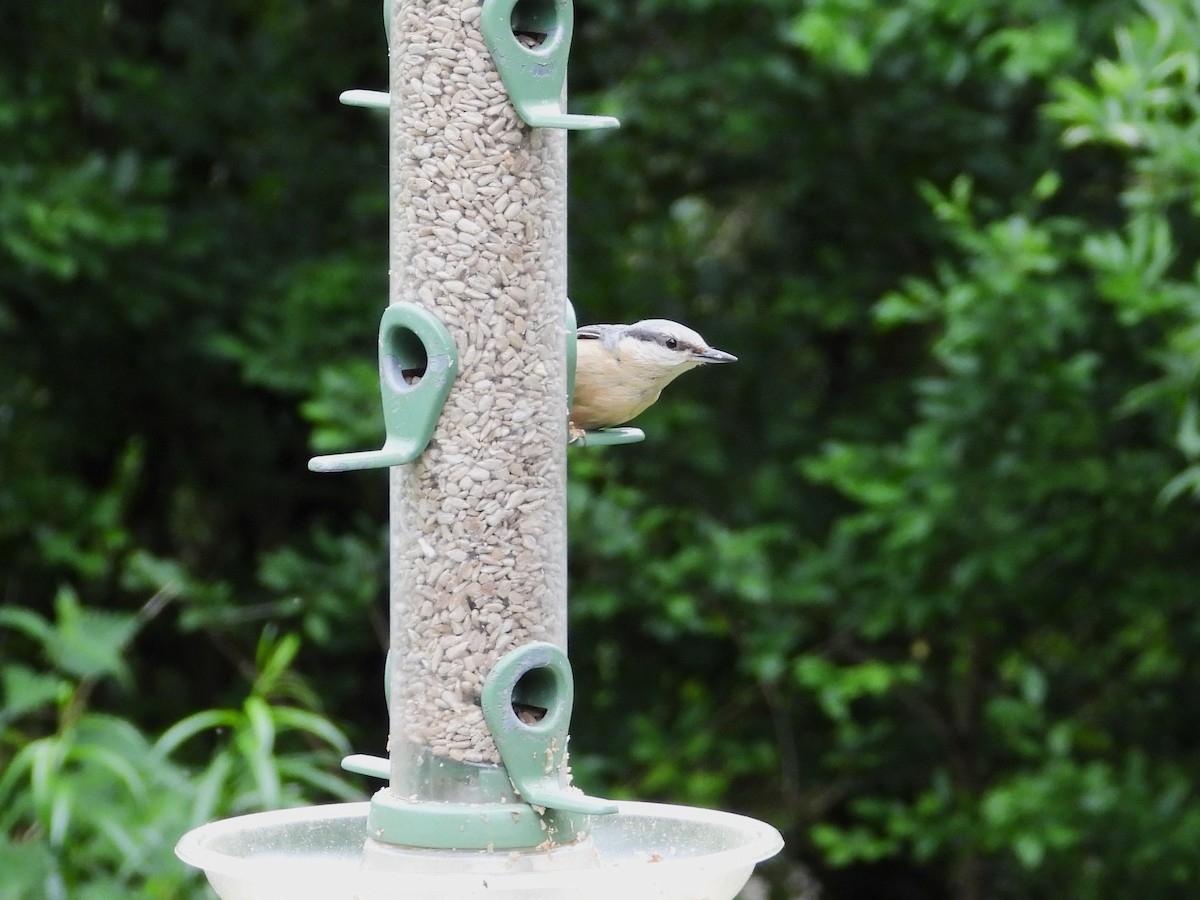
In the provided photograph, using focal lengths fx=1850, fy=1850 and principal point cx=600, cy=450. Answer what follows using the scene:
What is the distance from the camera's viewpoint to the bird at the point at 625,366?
3.09 metres

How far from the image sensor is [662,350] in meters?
3.14

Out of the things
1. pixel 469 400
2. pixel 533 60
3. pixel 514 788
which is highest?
pixel 533 60

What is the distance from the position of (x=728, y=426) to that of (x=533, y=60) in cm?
359

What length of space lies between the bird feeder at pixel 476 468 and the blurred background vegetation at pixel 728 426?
1.88 metres

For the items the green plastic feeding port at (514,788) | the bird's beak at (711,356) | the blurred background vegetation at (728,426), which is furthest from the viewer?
the blurred background vegetation at (728,426)

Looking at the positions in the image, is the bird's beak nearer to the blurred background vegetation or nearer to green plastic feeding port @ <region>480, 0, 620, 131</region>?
green plastic feeding port @ <region>480, 0, 620, 131</region>

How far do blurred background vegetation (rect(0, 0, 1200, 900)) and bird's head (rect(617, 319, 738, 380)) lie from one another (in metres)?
1.83

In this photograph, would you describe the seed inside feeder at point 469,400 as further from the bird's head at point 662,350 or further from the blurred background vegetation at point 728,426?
the blurred background vegetation at point 728,426

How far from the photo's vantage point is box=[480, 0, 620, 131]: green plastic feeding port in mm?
2734

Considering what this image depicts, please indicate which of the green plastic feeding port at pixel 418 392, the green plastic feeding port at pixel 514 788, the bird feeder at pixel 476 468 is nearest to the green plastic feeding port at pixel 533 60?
the bird feeder at pixel 476 468

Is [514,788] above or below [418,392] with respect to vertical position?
below

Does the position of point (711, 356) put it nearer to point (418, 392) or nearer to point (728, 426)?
point (418, 392)

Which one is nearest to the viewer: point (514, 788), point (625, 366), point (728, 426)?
point (514, 788)

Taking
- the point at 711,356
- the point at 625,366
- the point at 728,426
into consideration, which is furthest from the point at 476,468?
the point at 728,426
